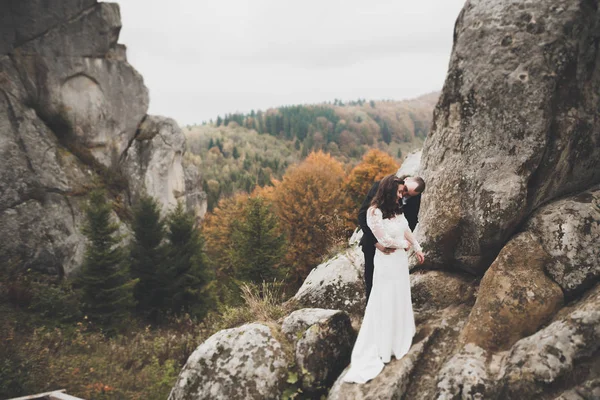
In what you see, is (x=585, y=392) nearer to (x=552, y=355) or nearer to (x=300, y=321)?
(x=552, y=355)

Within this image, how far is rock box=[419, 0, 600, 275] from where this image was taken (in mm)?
5484

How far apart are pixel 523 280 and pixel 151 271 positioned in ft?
61.9

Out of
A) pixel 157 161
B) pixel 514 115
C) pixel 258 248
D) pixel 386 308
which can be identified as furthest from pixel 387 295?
pixel 157 161

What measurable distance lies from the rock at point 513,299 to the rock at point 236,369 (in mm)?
2867

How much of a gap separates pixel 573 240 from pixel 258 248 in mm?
16580

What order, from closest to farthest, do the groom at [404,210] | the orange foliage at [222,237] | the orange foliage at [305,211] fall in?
the groom at [404,210] < the orange foliage at [305,211] < the orange foliage at [222,237]

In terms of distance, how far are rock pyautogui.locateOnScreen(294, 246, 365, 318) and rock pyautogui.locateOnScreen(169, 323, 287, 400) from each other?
199 cm

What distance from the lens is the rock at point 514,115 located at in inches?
216

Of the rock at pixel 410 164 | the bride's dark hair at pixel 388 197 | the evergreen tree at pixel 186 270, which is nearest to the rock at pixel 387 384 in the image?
the bride's dark hair at pixel 388 197

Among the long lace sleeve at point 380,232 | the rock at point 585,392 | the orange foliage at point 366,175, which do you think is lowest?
the orange foliage at point 366,175

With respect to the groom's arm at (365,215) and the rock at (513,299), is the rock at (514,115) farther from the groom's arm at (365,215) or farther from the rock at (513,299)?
the groom's arm at (365,215)

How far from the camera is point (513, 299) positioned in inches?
203

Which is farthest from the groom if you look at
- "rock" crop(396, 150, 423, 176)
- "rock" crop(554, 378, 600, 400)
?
"rock" crop(396, 150, 423, 176)

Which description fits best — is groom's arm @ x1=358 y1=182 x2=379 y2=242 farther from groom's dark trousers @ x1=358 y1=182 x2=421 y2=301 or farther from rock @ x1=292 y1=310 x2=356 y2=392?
rock @ x1=292 y1=310 x2=356 y2=392
